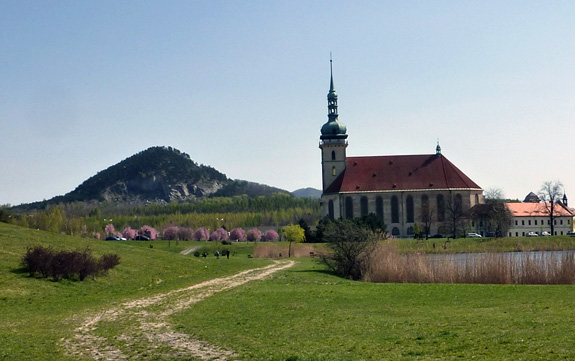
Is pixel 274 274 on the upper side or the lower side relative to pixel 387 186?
lower

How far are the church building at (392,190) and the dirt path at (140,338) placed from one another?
3439 inches

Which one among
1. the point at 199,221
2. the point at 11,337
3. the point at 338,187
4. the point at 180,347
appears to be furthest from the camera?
the point at 199,221

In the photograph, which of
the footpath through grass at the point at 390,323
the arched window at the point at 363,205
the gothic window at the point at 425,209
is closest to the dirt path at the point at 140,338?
the footpath through grass at the point at 390,323

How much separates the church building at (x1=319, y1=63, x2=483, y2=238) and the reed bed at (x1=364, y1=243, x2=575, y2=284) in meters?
70.1

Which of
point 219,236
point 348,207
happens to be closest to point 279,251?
point 348,207

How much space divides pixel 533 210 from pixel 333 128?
119 ft

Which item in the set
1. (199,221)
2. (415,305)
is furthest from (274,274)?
(199,221)

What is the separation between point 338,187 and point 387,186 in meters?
7.86

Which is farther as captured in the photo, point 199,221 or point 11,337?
point 199,221

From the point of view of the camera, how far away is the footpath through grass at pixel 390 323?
47.7 feet

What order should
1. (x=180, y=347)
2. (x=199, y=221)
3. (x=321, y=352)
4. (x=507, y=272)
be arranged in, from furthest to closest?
1. (x=199, y=221)
2. (x=507, y=272)
3. (x=180, y=347)
4. (x=321, y=352)

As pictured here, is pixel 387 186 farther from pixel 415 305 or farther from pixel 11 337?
pixel 11 337

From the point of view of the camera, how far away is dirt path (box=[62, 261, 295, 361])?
49.9 ft

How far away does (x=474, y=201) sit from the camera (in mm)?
114375
